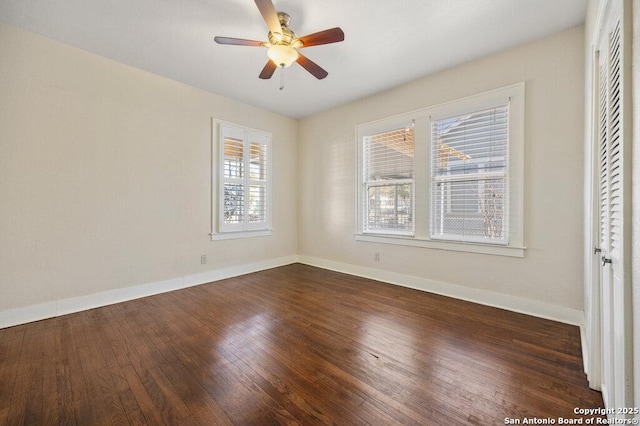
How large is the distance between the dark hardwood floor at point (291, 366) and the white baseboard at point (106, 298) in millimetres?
135

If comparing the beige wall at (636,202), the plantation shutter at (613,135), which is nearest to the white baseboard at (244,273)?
the plantation shutter at (613,135)

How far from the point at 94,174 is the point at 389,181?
3.68 m

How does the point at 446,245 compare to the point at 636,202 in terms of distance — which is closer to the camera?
the point at 636,202

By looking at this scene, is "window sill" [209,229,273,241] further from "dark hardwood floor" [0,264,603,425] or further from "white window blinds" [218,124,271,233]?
"dark hardwood floor" [0,264,603,425]

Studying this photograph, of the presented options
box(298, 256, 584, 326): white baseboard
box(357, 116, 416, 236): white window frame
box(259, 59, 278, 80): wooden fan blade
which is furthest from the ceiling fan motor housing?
box(298, 256, 584, 326): white baseboard

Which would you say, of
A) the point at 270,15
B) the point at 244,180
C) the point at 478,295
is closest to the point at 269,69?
the point at 270,15

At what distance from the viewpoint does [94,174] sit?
2.92 metres

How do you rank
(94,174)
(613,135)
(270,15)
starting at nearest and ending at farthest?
(613,135), (270,15), (94,174)

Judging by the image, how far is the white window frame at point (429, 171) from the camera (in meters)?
2.75

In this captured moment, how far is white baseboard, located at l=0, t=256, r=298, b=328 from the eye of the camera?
8.22 feet

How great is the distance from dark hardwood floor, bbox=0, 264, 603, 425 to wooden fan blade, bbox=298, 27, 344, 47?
252cm

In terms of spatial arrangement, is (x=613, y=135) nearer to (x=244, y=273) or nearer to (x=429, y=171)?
(x=429, y=171)

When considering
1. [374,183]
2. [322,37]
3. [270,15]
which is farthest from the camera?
[374,183]

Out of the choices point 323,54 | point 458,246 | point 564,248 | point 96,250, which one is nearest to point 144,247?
point 96,250
